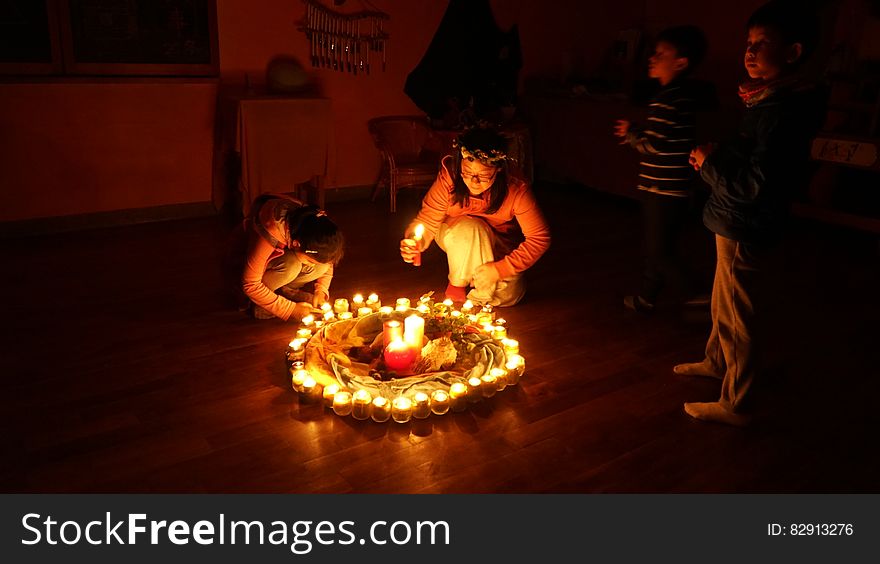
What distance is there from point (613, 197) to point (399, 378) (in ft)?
12.6

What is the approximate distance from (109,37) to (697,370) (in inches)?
154

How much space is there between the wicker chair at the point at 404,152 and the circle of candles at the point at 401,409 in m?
2.91

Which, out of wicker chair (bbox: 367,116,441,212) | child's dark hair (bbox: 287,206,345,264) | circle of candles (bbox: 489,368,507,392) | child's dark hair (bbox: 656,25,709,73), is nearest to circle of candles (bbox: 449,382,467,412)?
circle of candles (bbox: 489,368,507,392)

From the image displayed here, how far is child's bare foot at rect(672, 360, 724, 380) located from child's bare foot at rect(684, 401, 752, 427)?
0.28 m

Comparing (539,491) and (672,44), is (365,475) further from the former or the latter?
(672,44)

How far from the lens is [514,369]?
2.59 metres

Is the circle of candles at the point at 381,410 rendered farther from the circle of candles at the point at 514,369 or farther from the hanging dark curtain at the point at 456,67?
the hanging dark curtain at the point at 456,67

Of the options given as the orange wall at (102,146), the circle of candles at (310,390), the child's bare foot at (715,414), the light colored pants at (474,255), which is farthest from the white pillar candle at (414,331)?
the orange wall at (102,146)

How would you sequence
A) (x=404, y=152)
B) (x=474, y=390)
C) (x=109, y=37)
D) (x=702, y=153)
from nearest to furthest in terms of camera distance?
1. (x=702, y=153)
2. (x=474, y=390)
3. (x=109, y=37)
4. (x=404, y=152)

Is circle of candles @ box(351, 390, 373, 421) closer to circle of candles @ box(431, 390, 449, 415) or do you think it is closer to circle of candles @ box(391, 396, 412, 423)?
circle of candles @ box(391, 396, 412, 423)

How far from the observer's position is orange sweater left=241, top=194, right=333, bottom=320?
282 cm

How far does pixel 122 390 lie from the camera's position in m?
2.52

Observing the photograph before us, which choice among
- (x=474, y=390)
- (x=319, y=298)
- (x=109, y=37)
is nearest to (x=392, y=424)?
(x=474, y=390)

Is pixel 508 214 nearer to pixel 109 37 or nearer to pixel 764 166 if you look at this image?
pixel 764 166
